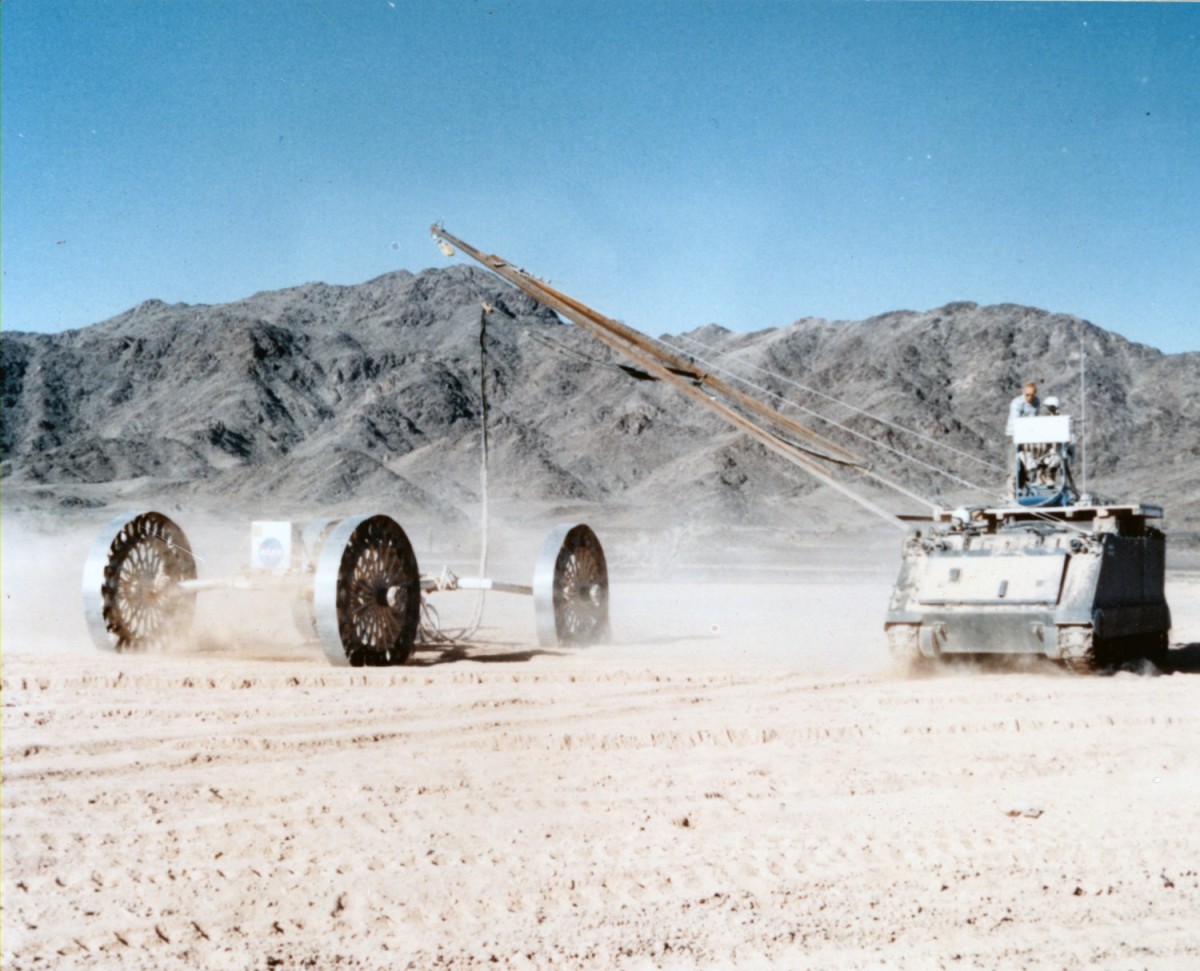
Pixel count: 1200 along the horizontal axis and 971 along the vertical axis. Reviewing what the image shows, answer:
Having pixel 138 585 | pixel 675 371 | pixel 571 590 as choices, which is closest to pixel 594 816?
pixel 675 371

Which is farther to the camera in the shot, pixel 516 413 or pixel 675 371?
pixel 516 413

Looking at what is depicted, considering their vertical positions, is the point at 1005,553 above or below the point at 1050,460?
below

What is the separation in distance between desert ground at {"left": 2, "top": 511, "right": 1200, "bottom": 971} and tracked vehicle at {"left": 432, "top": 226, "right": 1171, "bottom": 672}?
49cm

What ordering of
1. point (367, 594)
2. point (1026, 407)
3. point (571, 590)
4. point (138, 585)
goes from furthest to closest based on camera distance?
point (571, 590) < point (138, 585) < point (1026, 407) < point (367, 594)

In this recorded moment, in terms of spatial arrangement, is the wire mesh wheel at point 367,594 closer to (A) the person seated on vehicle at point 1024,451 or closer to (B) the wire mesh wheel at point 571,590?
(B) the wire mesh wheel at point 571,590

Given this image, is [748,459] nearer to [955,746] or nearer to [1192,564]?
[1192,564]

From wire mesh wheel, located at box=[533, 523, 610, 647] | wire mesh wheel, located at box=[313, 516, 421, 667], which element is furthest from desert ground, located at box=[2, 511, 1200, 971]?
wire mesh wheel, located at box=[533, 523, 610, 647]

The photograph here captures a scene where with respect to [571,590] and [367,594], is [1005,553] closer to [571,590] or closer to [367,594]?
[571,590]

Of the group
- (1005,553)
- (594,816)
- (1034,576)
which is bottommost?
(594,816)

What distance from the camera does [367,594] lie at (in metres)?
12.9

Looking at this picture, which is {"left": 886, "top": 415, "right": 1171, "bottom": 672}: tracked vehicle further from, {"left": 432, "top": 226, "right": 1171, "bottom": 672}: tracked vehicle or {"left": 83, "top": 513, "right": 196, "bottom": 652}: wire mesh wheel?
{"left": 83, "top": 513, "right": 196, "bottom": 652}: wire mesh wheel

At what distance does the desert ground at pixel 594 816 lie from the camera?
A: 16.5 ft

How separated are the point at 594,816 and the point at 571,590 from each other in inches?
341

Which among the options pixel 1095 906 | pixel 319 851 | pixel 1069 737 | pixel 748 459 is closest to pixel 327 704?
pixel 319 851
